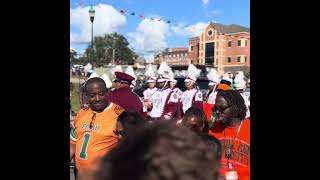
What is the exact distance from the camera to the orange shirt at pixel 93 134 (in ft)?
13.0

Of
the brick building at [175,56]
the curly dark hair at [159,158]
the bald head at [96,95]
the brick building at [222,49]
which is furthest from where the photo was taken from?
the brick building at [175,56]

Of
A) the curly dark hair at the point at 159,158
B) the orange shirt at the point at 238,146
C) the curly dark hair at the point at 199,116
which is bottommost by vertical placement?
the orange shirt at the point at 238,146

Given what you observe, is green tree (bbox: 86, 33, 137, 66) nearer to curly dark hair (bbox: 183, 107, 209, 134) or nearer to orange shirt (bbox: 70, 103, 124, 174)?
orange shirt (bbox: 70, 103, 124, 174)

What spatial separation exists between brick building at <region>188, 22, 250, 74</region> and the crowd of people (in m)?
64.0

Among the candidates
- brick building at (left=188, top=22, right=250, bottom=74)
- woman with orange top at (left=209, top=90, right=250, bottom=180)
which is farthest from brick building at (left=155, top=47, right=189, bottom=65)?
woman with orange top at (left=209, top=90, right=250, bottom=180)

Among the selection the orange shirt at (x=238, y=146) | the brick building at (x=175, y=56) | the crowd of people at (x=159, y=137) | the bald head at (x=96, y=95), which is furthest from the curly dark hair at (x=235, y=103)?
the brick building at (x=175, y=56)

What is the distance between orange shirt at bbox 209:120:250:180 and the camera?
3369 mm

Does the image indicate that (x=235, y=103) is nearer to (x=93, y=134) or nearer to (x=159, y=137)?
(x=93, y=134)

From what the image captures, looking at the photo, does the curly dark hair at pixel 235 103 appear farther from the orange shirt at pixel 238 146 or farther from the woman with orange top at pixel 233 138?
the orange shirt at pixel 238 146

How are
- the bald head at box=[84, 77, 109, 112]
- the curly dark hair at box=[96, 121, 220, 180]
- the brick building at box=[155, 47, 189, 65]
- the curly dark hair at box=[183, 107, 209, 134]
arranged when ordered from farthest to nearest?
the brick building at box=[155, 47, 189, 65] → the bald head at box=[84, 77, 109, 112] → the curly dark hair at box=[183, 107, 209, 134] → the curly dark hair at box=[96, 121, 220, 180]

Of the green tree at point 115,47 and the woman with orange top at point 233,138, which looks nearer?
the woman with orange top at point 233,138
